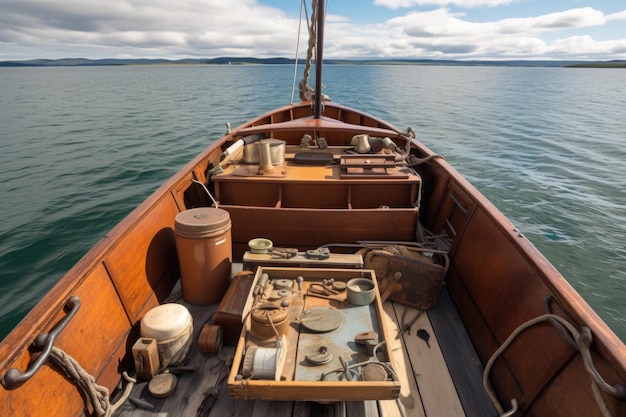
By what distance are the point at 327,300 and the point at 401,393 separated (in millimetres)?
1022

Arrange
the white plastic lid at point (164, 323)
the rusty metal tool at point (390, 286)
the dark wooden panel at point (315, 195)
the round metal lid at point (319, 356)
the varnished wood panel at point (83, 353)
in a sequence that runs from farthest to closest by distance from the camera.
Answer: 1. the dark wooden panel at point (315, 195)
2. the rusty metal tool at point (390, 286)
3. the white plastic lid at point (164, 323)
4. the round metal lid at point (319, 356)
5. the varnished wood panel at point (83, 353)

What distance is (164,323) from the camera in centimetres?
299

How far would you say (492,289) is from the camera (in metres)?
3.27

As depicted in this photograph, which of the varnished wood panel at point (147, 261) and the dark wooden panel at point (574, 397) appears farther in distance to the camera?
the varnished wood panel at point (147, 261)

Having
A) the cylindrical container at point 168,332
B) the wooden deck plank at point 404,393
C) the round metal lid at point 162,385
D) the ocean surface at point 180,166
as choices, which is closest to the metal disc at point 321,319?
the wooden deck plank at point 404,393

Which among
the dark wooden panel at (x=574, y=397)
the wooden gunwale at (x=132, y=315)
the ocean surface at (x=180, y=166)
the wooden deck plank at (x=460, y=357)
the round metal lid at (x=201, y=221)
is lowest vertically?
the ocean surface at (x=180, y=166)

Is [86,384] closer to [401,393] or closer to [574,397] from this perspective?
[401,393]

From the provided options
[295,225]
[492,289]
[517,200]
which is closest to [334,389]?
[492,289]

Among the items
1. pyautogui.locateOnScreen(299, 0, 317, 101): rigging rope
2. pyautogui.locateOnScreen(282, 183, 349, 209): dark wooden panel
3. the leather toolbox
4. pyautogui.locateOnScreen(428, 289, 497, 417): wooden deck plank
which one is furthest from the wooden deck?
pyautogui.locateOnScreen(299, 0, 317, 101): rigging rope

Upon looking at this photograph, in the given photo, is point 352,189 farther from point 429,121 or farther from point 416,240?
point 429,121

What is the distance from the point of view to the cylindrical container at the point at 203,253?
3533 millimetres

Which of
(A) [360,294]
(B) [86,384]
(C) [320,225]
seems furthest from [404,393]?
(B) [86,384]

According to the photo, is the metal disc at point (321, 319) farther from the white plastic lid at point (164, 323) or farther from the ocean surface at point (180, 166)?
the ocean surface at point (180, 166)

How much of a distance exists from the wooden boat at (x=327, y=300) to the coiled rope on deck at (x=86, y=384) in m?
0.01
